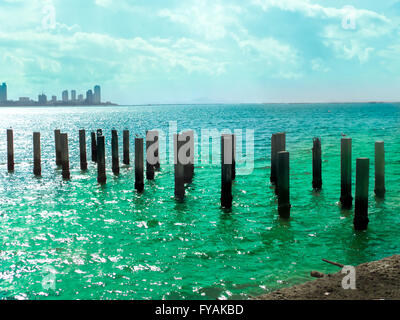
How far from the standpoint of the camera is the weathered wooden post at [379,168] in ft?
43.3

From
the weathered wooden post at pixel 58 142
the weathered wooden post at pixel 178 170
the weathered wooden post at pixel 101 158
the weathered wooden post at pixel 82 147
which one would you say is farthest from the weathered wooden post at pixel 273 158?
the weathered wooden post at pixel 58 142

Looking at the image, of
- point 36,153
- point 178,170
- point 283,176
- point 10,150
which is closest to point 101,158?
point 36,153

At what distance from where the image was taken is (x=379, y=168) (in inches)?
541

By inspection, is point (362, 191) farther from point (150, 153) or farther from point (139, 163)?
point (150, 153)

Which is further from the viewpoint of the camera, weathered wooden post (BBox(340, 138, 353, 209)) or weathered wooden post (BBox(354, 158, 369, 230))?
weathered wooden post (BBox(340, 138, 353, 209))

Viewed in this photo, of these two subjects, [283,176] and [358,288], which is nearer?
[358,288]

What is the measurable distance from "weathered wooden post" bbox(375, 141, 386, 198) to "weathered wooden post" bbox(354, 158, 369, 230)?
2.97m

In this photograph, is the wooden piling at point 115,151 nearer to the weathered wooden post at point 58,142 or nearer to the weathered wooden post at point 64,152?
the weathered wooden post at point 64,152

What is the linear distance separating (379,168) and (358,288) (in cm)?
771

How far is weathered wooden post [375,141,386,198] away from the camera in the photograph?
43.3 ft

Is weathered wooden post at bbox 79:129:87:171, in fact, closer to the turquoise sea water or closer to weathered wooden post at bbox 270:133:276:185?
the turquoise sea water

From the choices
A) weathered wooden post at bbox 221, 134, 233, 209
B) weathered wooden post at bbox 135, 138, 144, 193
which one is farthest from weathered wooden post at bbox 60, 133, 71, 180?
weathered wooden post at bbox 221, 134, 233, 209
